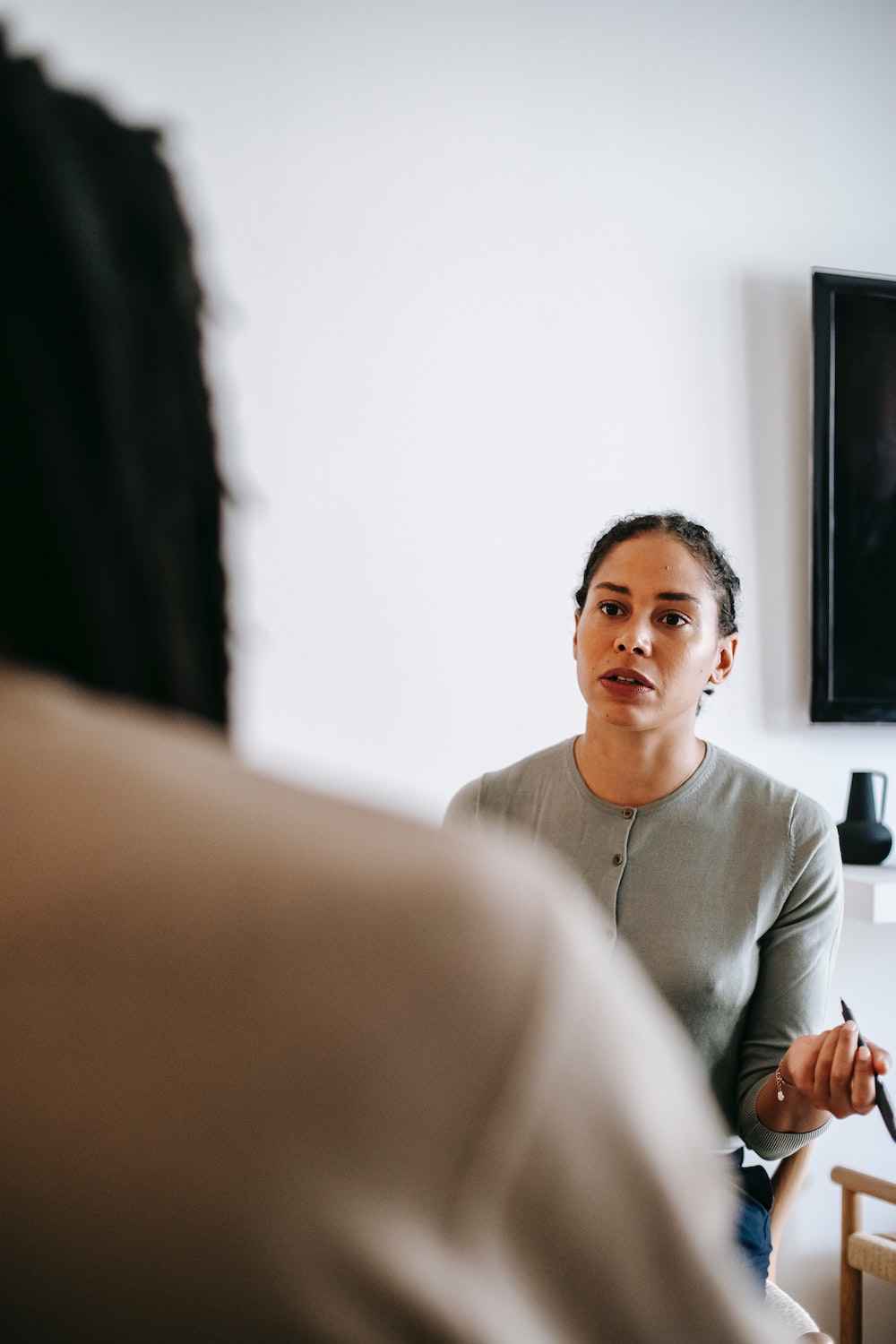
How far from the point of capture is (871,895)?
1984mm

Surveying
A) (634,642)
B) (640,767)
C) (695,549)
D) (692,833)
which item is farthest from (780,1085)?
(695,549)

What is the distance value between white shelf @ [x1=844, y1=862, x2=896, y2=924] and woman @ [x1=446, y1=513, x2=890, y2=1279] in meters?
0.54

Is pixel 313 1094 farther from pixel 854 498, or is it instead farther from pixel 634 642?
pixel 854 498

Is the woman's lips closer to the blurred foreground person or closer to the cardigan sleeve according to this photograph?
the cardigan sleeve

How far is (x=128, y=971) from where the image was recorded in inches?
10.7

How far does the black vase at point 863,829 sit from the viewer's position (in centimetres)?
213

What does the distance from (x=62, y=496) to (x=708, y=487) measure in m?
2.03

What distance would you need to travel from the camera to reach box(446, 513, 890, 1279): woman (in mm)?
1403

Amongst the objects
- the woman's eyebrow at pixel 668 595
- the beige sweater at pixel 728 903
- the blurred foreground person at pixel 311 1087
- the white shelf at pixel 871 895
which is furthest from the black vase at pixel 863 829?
the blurred foreground person at pixel 311 1087

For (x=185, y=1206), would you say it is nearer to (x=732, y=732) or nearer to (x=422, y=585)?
(x=422, y=585)

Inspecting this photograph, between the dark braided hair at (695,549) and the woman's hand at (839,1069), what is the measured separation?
0.60 m

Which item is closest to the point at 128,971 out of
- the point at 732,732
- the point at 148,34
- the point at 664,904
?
the point at 664,904

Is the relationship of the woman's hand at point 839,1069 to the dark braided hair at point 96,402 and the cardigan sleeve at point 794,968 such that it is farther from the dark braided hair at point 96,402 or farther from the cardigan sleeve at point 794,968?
the dark braided hair at point 96,402

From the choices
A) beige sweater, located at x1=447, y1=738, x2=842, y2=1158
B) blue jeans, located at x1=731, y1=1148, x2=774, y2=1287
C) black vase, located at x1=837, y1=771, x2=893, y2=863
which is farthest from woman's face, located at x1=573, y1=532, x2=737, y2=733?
black vase, located at x1=837, y1=771, x2=893, y2=863
